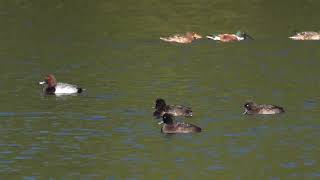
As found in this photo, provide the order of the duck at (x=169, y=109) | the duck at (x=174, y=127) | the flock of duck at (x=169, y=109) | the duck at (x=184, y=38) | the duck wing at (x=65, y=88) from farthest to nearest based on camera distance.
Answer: the duck at (x=184, y=38)
the duck wing at (x=65, y=88)
the duck at (x=169, y=109)
the flock of duck at (x=169, y=109)
the duck at (x=174, y=127)

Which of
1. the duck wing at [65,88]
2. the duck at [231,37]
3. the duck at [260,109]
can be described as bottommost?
the duck at [260,109]

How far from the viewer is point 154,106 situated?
28.4 m

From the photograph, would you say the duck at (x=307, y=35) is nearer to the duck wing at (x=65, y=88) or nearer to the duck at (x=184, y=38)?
the duck at (x=184, y=38)

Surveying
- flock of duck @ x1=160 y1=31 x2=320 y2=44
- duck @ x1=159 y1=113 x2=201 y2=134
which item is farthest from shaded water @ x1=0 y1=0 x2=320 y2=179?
flock of duck @ x1=160 y1=31 x2=320 y2=44

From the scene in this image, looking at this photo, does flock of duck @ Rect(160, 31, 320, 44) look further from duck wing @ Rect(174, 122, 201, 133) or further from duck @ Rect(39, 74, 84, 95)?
duck wing @ Rect(174, 122, 201, 133)

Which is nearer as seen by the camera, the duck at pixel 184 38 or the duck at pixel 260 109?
the duck at pixel 260 109

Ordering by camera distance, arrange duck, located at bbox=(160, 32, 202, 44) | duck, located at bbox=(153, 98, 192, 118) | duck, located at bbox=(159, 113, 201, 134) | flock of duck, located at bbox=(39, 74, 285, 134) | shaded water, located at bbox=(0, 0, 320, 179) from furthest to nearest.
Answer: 1. duck, located at bbox=(160, 32, 202, 44)
2. duck, located at bbox=(153, 98, 192, 118)
3. flock of duck, located at bbox=(39, 74, 285, 134)
4. duck, located at bbox=(159, 113, 201, 134)
5. shaded water, located at bbox=(0, 0, 320, 179)

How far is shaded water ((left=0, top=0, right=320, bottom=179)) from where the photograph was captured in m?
23.1

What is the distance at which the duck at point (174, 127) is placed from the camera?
25.5m

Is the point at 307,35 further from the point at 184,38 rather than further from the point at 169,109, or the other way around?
A: the point at 169,109

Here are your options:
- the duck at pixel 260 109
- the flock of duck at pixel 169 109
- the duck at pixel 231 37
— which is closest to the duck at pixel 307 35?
the duck at pixel 231 37

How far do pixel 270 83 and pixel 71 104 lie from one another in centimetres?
582

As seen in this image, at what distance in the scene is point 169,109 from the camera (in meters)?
27.5

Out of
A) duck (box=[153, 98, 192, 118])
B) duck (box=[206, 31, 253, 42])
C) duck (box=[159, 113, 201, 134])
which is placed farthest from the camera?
duck (box=[206, 31, 253, 42])
